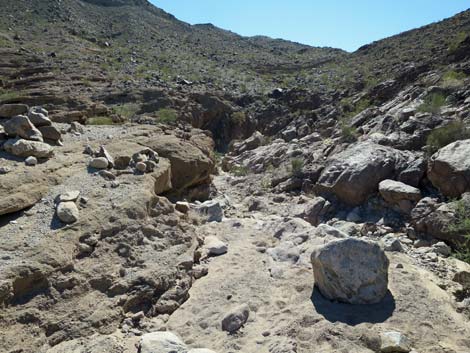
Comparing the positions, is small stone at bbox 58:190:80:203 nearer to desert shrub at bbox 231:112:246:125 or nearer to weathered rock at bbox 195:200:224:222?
weathered rock at bbox 195:200:224:222

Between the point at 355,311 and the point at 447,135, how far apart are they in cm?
484

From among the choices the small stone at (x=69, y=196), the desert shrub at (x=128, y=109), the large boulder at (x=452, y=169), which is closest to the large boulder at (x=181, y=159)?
the small stone at (x=69, y=196)

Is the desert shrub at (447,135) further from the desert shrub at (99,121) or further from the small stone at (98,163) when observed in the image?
the desert shrub at (99,121)

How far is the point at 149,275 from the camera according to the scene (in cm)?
422

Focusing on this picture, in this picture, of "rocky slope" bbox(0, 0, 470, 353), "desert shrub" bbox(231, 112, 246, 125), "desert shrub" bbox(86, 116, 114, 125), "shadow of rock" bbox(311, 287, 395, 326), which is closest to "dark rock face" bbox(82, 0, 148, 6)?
"desert shrub" bbox(231, 112, 246, 125)

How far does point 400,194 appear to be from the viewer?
6539 millimetres

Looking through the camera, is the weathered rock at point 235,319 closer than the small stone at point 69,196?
Yes

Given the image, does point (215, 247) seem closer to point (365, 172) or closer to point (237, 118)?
point (365, 172)

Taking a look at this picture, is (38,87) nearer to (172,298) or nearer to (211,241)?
(211,241)

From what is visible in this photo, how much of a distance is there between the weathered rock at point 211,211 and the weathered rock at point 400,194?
2.77 meters

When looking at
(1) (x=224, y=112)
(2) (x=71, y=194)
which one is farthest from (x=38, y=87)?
(2) (x=71, y=194)

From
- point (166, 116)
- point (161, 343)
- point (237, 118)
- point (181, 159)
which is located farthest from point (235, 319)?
point (237, 118)

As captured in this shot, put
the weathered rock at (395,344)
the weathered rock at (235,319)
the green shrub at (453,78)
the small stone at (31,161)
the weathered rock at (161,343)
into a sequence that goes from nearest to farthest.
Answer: the weathered rock at (395,344) < the weathered rock at (161,343) < the weathered rock at (235,319) < the small stone at (31,161) < the green shrub at (453,78)

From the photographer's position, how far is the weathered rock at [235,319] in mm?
3625
